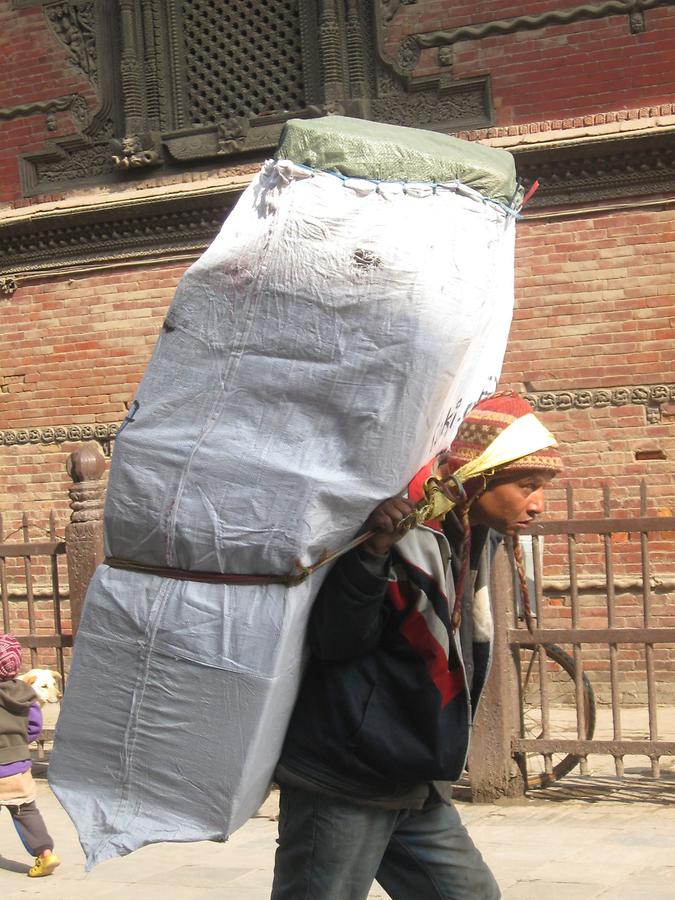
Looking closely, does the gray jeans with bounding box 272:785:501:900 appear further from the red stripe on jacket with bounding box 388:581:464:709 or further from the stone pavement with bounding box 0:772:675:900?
the stone pavement with bounding box 0:772:675:900

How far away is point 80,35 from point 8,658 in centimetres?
Answer: 739

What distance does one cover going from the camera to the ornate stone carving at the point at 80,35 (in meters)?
11.0

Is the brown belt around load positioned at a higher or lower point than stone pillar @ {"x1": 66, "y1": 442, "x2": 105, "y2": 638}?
higher

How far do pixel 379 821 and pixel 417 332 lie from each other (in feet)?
3.59

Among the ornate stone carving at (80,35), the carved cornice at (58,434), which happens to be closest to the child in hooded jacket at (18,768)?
the carved cornice at (58,434)

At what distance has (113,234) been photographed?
422 inches

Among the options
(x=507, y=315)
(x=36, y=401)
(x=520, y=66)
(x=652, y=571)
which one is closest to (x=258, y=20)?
(x=520, y=66)

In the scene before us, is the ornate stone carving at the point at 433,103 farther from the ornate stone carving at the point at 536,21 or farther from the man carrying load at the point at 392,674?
the man carrying load at the point at 392,674

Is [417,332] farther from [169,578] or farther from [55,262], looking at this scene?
[55,262]

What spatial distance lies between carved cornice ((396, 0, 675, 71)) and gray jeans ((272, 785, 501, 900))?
776 cm

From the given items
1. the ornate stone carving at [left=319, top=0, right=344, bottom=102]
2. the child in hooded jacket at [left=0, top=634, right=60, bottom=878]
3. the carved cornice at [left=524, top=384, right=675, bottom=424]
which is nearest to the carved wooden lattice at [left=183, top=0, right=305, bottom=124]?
the ornate stone carving at [left=319, top=0, right=344, bottom=102]

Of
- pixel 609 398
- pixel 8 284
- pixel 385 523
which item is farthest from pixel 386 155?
pixel 8 284

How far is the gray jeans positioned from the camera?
262cm

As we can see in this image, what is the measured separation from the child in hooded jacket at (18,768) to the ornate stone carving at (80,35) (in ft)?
23.3
